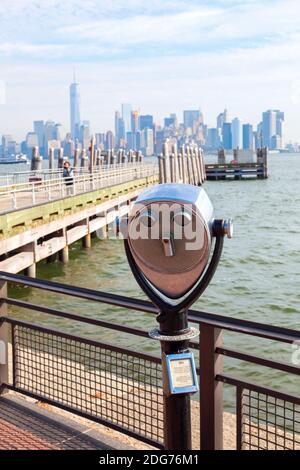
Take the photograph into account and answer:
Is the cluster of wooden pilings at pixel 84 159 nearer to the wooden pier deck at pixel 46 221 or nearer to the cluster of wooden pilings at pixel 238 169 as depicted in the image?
the wooden pier deck at pixel 46 221

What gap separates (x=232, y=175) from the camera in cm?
7900

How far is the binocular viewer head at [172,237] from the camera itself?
251 cm

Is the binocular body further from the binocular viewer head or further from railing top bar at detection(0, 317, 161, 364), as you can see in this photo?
railing top bar at detection(0, 317, 161, 364)

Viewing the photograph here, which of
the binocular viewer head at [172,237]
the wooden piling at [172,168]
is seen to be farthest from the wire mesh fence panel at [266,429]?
the wooden piling at [172,168]

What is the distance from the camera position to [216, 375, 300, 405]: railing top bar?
2938 millimetres

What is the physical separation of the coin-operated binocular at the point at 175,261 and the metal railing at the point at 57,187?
12.8 meters

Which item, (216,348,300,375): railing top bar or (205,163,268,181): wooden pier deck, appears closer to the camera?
(216,348,300,375): railing top bar

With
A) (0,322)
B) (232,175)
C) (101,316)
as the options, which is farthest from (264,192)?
(0,322)

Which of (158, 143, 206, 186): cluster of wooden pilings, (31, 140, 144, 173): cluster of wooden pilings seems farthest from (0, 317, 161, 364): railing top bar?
(158, 143, 206, 186): cluster of wooden pilings

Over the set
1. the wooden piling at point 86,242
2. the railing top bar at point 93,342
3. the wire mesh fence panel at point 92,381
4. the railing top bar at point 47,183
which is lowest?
the wooden piling at point 86,242

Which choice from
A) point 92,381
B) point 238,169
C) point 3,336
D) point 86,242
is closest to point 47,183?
point 86,242

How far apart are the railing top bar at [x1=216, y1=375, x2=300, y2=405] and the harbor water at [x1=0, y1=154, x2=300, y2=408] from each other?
4.60 meters
